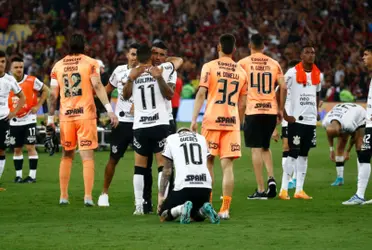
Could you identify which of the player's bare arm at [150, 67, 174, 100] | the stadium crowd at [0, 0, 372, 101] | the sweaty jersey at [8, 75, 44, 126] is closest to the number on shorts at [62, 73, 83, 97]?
the player's bare arm at [150, 67, 174, 100]

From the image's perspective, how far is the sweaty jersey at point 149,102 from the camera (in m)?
13.5

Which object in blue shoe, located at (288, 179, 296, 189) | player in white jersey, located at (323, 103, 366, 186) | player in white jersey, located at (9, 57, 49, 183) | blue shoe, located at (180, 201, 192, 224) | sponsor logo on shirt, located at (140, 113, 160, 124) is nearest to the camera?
blue shoe, located at (180, 201, 192, 224)

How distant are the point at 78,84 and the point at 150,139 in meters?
1.72

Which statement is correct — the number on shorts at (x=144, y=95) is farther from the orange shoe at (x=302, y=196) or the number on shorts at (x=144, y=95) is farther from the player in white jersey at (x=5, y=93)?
the player in white jersey at (x=5, y=93)

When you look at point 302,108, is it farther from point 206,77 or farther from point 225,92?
point 206,77

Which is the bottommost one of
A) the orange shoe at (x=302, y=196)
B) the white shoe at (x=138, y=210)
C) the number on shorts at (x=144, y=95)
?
the orange shoe at (x=302, y=196)

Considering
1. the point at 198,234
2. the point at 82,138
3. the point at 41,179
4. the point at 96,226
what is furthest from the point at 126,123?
the point at 41,179

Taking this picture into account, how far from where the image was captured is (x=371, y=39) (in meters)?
42.1

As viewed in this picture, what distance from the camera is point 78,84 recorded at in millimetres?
14773

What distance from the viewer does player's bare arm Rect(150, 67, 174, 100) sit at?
43.7 feet

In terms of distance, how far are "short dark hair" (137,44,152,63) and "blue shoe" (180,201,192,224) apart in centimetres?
220

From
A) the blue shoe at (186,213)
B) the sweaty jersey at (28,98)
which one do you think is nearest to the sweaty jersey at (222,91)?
the blue shoe at (186,213)

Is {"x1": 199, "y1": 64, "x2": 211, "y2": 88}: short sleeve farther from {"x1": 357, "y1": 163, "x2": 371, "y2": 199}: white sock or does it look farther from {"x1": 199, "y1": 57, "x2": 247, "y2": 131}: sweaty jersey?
{"x1": 357, "y1": 163, "x2": 371, "y2": 199}: white sock

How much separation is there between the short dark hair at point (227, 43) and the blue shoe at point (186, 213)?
95.1 inches
